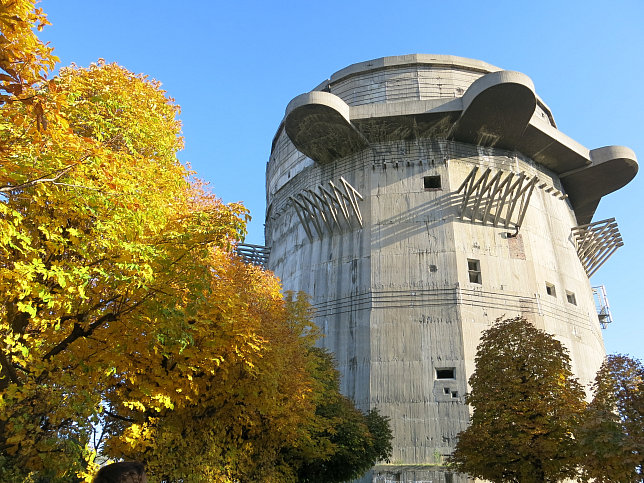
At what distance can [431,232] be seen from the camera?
1048 inches

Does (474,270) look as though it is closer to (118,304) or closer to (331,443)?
(331,443)

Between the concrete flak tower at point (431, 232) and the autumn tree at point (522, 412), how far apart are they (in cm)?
751

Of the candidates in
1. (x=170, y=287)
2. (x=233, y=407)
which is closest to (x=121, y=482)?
(x=170, y=287)

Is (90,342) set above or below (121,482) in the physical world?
above

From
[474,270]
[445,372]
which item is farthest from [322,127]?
[445,372]

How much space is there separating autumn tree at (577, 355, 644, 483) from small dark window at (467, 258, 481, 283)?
12.8 m

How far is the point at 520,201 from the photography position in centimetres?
2838

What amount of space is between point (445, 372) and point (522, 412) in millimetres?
9675

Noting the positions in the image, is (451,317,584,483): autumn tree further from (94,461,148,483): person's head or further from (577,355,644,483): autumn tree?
(94,461,148,483): person's head

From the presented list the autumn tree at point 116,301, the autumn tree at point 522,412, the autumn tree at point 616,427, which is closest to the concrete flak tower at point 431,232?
the autumn tree at point 522,412

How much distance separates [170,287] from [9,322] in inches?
99.2

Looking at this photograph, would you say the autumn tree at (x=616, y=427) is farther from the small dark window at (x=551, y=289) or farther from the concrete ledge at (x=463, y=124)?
the concrete ledge at (x=463, y=124)

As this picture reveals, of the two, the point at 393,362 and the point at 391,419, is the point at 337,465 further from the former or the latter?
the point at 393,362

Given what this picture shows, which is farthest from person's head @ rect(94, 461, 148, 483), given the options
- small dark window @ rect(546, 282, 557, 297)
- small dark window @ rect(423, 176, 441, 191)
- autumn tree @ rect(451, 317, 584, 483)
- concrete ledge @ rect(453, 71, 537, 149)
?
small dark window @ rect(546, 282, 557, 297)
